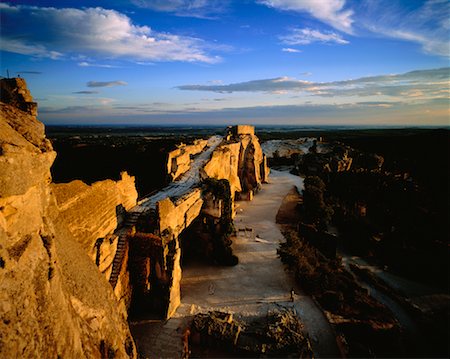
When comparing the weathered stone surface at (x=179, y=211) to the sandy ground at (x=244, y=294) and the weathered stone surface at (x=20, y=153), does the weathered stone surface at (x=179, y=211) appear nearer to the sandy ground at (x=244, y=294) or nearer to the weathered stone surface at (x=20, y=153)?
the sandy ground at (x=244, y=294)

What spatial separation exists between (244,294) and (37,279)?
11.3 meters

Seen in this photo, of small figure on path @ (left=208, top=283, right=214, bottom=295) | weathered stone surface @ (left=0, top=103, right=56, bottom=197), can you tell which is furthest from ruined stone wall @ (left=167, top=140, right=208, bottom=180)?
weathered stone surface @ (left=0, top=103, right=56, bottom=197)

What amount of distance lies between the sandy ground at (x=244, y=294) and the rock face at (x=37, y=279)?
16.8ft

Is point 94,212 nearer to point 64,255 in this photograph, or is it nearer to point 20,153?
point 64,255

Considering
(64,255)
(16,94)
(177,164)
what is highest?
(16,94)

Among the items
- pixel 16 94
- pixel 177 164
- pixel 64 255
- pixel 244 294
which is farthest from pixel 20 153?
pixel 177 164

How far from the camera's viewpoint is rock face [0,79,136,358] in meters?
3.77

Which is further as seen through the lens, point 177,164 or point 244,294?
point 177,164

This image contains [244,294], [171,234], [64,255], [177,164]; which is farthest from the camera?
[177,164]

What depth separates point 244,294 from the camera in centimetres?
1427

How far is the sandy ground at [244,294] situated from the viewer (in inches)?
438

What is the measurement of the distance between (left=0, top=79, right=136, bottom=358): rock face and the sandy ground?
16.8 ft

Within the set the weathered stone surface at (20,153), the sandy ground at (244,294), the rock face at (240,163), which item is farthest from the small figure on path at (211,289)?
the rock face at (240,163)

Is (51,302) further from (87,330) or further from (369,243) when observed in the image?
(369,243)
